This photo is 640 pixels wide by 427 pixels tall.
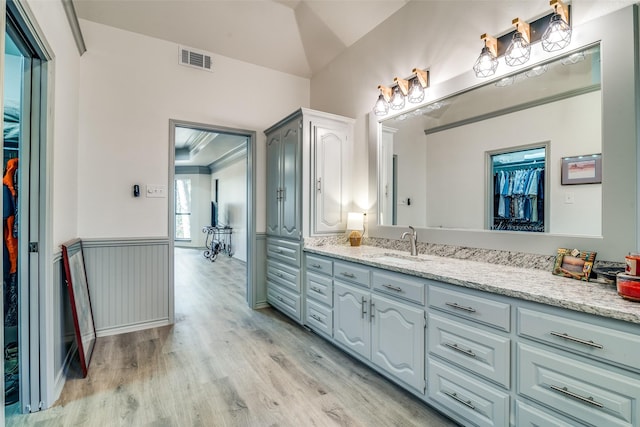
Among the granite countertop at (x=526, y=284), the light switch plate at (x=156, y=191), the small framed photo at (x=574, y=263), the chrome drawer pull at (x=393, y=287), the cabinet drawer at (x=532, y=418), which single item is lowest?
the cabinet drawer at (x=532, y=418)

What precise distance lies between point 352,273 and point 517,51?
71.3 inches

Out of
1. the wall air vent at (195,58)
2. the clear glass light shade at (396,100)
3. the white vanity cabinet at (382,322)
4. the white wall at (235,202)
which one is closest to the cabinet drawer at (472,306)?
the white vanity cabinet at (382,322)

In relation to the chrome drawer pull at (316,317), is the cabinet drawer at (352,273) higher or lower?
higher

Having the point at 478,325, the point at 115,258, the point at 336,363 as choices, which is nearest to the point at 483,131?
the point at 478,325

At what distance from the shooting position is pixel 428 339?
180 centimetres

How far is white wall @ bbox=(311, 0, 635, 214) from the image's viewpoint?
200cm

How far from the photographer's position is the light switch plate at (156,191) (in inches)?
125

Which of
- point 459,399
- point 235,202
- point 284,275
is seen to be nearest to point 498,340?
point 459,399

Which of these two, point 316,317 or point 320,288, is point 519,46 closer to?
point 320,288

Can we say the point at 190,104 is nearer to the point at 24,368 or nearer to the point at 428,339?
the point at 24,368

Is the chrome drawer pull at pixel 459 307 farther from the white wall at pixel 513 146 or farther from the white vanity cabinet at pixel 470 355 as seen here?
the white wall at pixel 513 146

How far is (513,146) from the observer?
A: 6.53ft

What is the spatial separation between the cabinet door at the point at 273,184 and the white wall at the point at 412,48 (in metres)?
0.80

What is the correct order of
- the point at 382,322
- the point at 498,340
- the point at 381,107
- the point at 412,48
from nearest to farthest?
1. the point at 498,340
2. the point at 382,322
3. the point at 412,48
4. the point at 381,107
